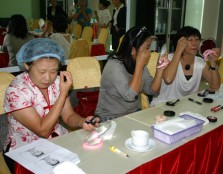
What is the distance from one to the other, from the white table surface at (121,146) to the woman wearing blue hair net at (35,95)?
0.14 m

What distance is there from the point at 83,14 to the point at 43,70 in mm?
3572

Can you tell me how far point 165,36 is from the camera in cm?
518

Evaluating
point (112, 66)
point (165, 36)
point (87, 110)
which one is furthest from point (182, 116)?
point (165, 36)

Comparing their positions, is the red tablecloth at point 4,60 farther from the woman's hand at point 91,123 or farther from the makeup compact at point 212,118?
the makeup compact at point 212,118

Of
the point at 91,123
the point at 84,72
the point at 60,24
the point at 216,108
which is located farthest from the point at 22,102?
the point at 60,24

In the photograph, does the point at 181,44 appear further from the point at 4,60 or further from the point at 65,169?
the point at 4,60

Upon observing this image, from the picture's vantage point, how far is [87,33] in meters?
4.90

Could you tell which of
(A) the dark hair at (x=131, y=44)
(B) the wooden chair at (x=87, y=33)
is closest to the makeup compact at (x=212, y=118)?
(A) the dark hair at (x=131, y=44)

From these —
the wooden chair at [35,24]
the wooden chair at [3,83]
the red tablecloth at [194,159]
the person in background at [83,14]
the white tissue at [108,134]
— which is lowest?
the red tablecloth at [194,159]

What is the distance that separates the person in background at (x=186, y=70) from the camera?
208cm

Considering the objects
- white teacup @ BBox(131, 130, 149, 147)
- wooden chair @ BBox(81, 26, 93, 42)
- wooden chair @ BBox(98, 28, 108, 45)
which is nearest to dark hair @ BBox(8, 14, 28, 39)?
wooden chair @ BBox(98, 28, 108, 45)

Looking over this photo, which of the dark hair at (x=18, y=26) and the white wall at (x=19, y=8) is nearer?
the dark hair at (x=18, y=26)

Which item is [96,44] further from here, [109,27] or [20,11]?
[20,11]

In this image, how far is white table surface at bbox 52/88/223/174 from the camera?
106 cm
